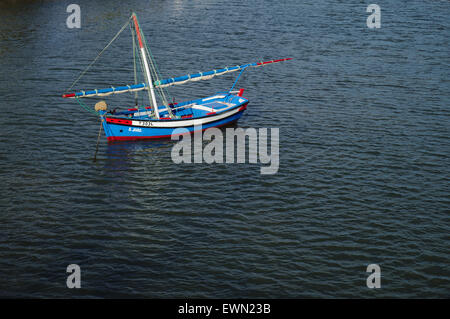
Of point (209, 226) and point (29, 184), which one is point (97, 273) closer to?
point (209, 226)

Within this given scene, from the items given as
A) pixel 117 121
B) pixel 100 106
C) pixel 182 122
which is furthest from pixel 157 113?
pixel 100 106

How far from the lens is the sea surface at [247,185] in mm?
30297

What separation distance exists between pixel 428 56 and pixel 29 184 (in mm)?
54724

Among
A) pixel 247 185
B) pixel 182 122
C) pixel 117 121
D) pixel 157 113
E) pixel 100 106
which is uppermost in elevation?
pixel 157 113

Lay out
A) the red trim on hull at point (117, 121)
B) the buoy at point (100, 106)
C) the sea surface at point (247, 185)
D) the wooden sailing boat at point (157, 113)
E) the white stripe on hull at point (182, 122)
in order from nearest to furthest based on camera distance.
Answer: the sea surface at point (247, 185)
the buoy at point (100, 106)
the red trim on hull at point (117, 121)
the wooden sailing boat at point (157, 113)
the white stripe on hull at point (182, 122)

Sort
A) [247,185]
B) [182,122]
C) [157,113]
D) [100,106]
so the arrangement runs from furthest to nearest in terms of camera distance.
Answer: [157,113]
[182,122]
[100,106]
[247,185]

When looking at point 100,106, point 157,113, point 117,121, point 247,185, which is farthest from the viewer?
point 157,113

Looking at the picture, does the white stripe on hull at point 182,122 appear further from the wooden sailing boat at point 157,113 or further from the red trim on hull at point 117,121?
the red trim on hull at point 117,121

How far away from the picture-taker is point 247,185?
40469 millimetres

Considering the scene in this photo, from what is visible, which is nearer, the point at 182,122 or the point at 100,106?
the point at 100,106

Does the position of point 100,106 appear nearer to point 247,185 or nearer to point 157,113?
point 157,113

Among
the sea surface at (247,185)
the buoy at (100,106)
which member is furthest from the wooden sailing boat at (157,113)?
the sea surface at (247,185)

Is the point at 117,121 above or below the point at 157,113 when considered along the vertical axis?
below

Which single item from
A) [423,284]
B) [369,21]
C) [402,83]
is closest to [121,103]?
[402,83]
